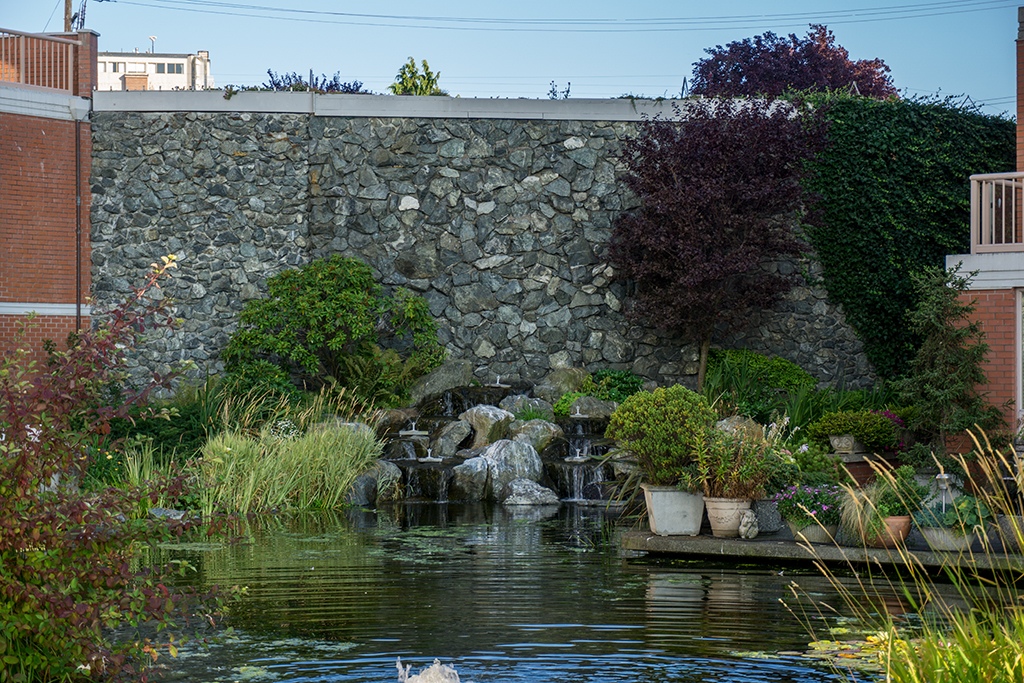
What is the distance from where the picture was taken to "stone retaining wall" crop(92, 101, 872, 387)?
17.1 metres

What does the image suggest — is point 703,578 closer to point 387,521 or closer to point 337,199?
point 387,521

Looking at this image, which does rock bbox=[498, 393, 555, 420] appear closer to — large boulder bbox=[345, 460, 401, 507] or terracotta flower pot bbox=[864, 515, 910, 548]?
large boulder bbox=[345, 460, 401, 507]

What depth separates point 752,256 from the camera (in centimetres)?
1555

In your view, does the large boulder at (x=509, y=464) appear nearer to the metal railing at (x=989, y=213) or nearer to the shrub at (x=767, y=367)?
the shrub at (x=767, y=367)

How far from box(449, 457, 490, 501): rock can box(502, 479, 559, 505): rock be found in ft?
1.00

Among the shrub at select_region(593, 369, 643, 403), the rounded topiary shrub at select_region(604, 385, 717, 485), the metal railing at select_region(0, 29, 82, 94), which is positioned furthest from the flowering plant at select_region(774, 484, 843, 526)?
the metal railing at select_region(0, 29, 82, 94)

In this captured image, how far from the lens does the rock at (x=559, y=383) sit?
54.1 feet

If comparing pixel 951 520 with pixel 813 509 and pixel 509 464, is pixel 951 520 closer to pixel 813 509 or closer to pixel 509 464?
pixel 813 509

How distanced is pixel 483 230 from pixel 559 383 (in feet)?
9.25

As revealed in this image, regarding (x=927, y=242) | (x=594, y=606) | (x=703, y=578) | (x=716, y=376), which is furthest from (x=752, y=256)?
(x=594, y=606)

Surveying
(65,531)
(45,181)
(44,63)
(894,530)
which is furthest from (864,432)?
(44,63)

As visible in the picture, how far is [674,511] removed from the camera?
29.3ft

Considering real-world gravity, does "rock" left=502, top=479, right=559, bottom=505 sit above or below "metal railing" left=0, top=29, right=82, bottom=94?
below

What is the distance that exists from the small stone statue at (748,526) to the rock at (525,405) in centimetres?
686
